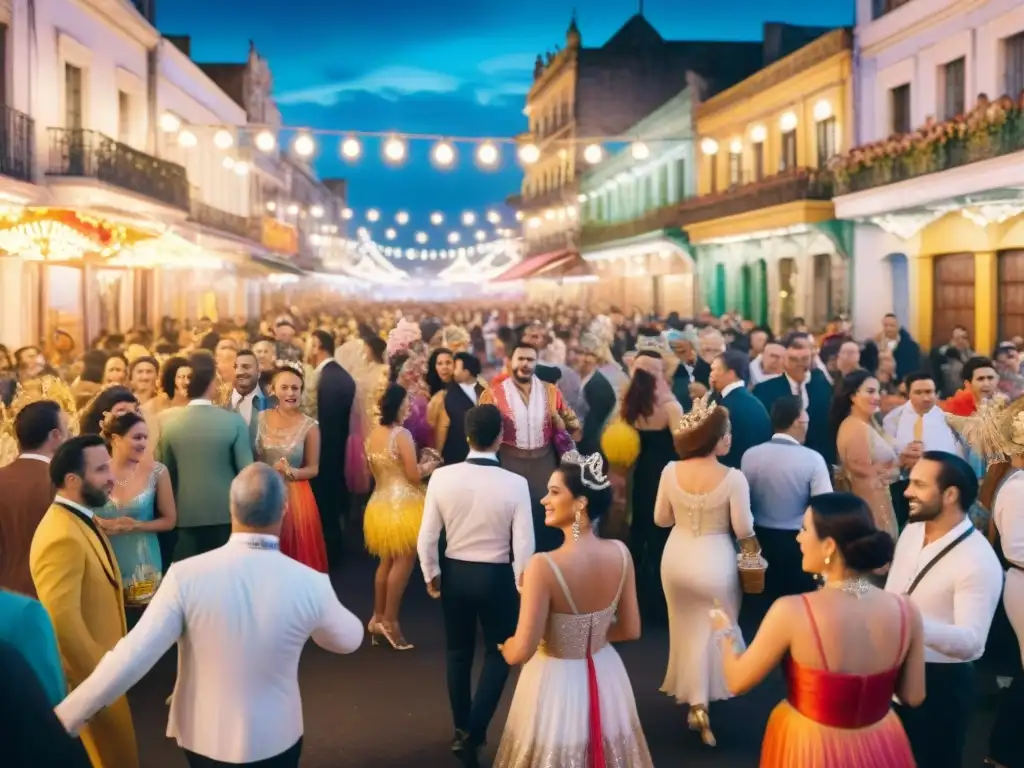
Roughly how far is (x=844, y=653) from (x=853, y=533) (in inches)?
14.7

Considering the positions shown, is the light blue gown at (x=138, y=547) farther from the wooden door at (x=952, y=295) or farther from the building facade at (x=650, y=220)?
the building facade at (x=650, y=220)

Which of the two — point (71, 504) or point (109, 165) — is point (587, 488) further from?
point (109, 165)

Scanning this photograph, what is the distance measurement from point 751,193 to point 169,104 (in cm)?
1417

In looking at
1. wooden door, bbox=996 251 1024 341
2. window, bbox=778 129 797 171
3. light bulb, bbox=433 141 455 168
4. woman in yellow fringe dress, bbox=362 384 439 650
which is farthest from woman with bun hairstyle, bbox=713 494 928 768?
window, bbox=778 129 797 171

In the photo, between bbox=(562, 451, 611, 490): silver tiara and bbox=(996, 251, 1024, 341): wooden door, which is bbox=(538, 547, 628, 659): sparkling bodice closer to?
bbox=(562, 451, 611, 490): silver tiara

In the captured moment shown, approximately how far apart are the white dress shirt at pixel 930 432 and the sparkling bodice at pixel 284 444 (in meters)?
3.93

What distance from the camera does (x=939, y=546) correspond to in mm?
4391

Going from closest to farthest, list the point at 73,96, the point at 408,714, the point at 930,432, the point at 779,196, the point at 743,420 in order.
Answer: the point at 408,714 < the point at 930,432 < the point at 743,420 < the point at 73,96 < the point at 779,196

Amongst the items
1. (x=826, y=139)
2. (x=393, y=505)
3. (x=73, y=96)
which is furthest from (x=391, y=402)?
(x=826, y=139)

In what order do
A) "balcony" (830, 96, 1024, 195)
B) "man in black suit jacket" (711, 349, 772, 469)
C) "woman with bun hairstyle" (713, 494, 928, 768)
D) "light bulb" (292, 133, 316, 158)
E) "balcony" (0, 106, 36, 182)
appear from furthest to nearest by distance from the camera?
1. "light bulb" (292, 133, 316, 158)
2. "balcony" (0, 106, 36, 182)
3. "balcony" (830, 96, 1024, 195)
4. "man in black suit jacket" (711, 349, 772, 469)
5. "woman with bun hairstyle" (713, 494, 928, 768)

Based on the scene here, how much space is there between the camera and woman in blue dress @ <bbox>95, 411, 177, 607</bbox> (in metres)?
5.83

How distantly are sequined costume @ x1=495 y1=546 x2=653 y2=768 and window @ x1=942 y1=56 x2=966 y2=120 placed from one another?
1777 centimetres

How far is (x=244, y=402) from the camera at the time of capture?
338 inches

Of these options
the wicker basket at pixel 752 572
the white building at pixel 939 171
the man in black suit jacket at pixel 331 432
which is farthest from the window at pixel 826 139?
the wicker basket at pixel 752 572
